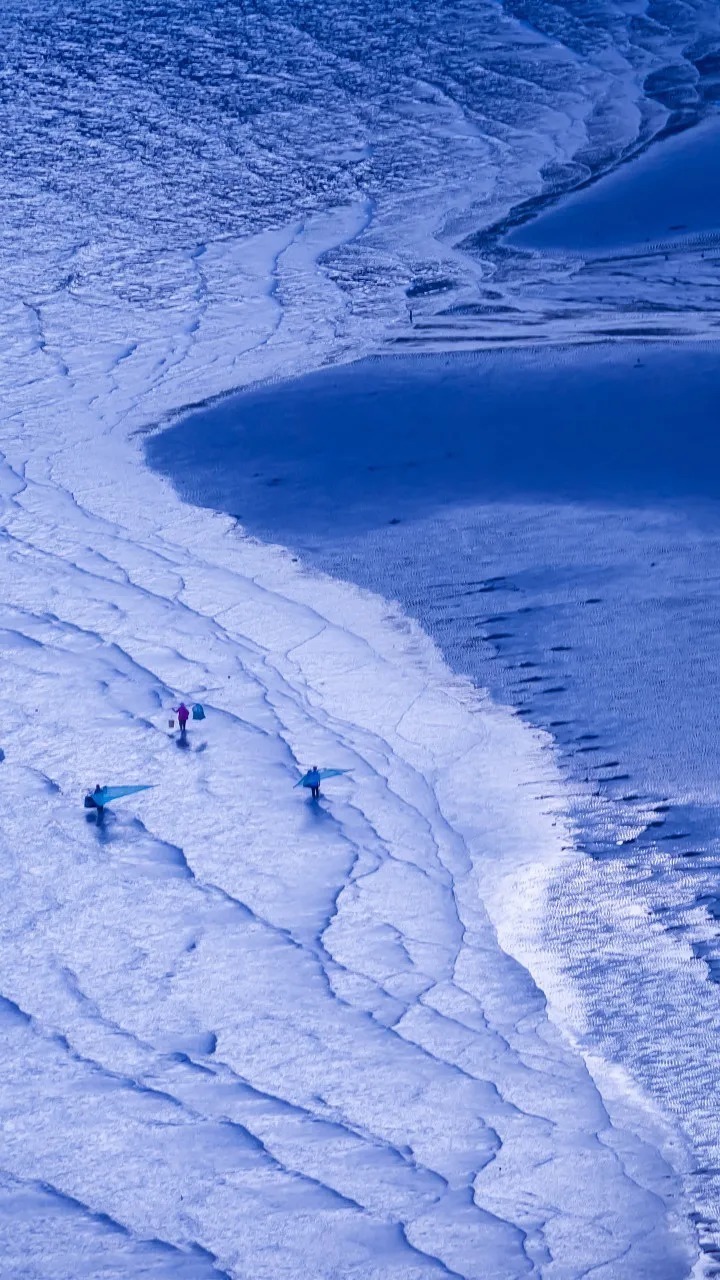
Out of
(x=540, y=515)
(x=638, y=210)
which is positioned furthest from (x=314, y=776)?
(x=638, y=210)

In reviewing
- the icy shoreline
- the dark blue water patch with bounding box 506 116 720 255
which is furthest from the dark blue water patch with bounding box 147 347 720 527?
the dark blue water patch with bounding box 506 116 720 255

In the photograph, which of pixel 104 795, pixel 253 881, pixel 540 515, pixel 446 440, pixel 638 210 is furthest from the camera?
pixel 638 210

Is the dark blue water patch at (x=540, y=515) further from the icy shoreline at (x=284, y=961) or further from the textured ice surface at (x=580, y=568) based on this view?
the icy shoreline at (x=284, y=961)

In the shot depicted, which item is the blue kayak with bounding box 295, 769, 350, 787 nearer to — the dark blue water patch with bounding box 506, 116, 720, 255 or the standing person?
the standing person

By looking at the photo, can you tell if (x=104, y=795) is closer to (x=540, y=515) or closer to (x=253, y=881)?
(x=253, y=881)

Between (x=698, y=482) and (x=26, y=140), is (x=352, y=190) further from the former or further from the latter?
(x=698, y=482)
